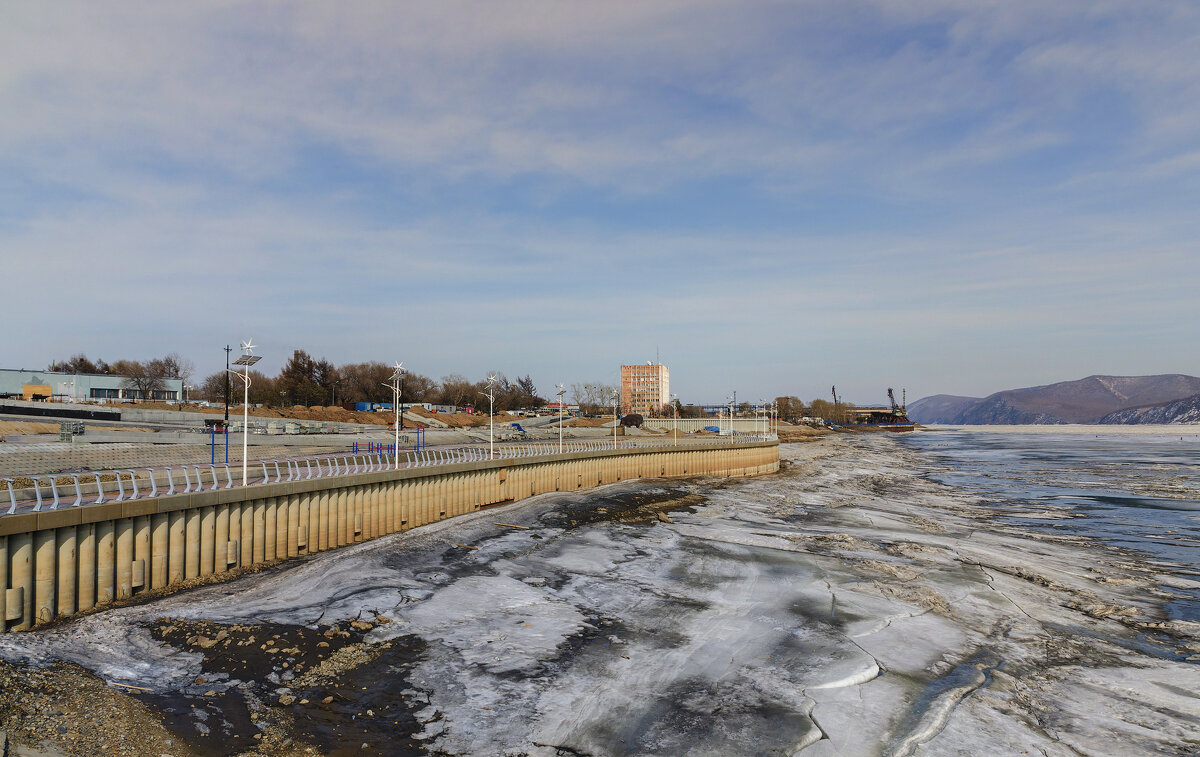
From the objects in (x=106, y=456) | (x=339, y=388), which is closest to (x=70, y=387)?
(x=339, y=388)

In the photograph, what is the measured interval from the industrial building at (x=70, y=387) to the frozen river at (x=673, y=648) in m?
122

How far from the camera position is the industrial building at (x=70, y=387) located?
372 feet

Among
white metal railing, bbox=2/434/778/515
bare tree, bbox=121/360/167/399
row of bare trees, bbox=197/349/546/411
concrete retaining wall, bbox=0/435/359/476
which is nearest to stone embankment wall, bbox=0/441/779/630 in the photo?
white metal railing, bbox=2/434/778/515

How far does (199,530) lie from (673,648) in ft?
46.8

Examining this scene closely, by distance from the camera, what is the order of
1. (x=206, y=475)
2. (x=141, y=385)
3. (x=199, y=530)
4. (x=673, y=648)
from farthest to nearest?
1. (x=141, y=385)
2. (x=206, y=475)
3. (x=199, y=530)
4. (x=673, y=648)

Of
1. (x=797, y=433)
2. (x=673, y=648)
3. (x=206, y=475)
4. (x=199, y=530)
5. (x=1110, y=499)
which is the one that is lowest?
(x=1110, y=499)

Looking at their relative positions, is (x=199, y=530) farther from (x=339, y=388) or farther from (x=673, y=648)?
(x=339, y=388)

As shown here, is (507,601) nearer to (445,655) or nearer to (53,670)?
(445,655)

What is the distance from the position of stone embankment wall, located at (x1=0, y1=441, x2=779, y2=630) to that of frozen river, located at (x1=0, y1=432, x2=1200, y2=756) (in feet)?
4.27

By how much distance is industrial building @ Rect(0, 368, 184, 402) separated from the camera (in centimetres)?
11350

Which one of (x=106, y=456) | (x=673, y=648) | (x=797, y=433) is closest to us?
(x=673, y=648)

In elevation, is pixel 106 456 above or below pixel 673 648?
above

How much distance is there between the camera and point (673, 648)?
48.8ft

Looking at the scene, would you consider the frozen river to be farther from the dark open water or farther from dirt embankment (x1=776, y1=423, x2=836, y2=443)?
dirt embankment (x1=776, y1=423, x2=836, y2=443)
